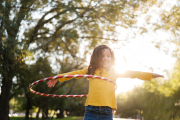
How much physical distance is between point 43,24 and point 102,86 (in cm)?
1277

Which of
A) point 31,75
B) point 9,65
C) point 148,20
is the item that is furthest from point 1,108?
point 148,20

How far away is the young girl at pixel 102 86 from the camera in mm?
3740

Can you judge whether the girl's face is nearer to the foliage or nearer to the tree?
the tree

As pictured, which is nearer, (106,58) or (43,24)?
(106,58)

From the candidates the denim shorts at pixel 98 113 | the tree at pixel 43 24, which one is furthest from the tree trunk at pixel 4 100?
the denim shorts at pixel 98 113

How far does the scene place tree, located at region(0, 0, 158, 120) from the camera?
36.7ft

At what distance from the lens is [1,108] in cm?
1385

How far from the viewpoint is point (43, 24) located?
15.8 meters

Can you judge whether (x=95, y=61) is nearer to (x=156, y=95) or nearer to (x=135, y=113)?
(x=156, y=95)

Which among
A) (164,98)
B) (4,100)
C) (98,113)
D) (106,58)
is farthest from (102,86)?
(164,98)

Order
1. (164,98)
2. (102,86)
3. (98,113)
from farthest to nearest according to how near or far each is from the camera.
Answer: (164,98) < (102,86) < (98,113)

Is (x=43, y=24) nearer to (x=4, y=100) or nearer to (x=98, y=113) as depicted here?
(x=4, y=100)

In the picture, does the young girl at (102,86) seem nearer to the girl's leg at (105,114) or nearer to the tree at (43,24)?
the girl's leg at (105,114)

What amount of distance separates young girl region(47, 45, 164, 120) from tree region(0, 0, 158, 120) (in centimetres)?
759
